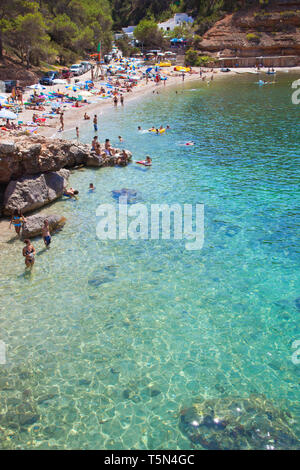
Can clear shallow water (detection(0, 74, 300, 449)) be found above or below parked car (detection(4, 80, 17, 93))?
below

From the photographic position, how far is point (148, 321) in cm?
1091

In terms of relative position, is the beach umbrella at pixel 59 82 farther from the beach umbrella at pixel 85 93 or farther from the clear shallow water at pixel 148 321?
the clear shallow water at pixel 148 321

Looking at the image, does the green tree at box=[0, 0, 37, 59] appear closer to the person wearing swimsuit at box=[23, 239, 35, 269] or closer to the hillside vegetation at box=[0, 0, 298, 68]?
the hillside vegetation at box=[0, 0, 298, 68]

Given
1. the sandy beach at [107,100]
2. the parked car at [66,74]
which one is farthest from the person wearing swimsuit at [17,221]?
the parked car at [66,74]

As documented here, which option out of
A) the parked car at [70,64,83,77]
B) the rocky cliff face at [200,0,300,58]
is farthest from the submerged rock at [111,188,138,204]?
the rocky cliff face at [200,0,300,58]

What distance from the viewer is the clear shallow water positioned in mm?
8148

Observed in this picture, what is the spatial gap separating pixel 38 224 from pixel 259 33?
8796cm

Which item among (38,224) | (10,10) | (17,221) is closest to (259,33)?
(10,10)

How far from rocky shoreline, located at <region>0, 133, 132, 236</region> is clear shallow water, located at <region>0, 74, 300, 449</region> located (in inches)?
41.3

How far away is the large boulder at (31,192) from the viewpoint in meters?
17.2

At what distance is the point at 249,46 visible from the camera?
8356 cm

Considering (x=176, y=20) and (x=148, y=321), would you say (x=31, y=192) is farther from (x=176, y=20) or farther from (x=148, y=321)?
(x=176, y=20)

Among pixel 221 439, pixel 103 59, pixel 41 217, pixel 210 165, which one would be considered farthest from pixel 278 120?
pixel 103 59

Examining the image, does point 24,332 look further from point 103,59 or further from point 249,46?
point 249,46
